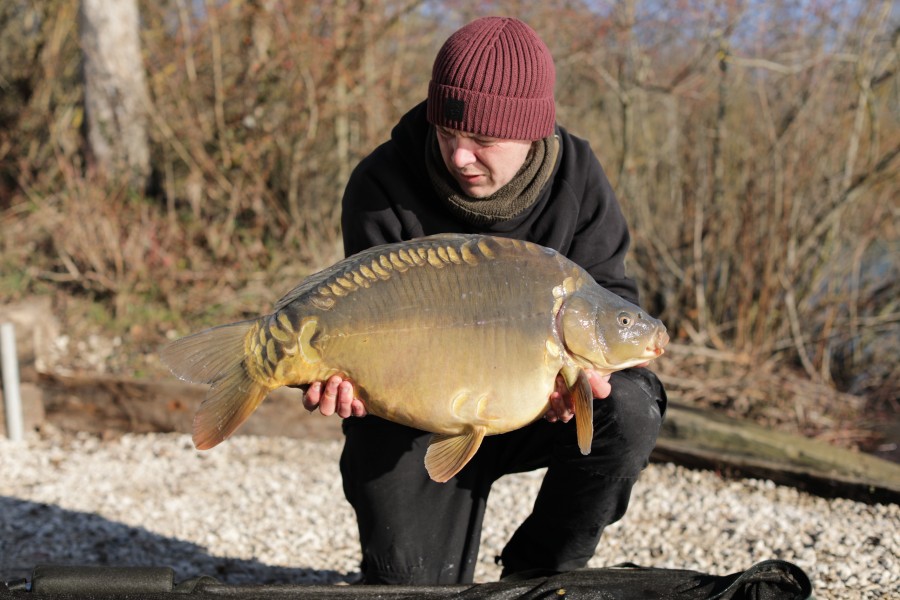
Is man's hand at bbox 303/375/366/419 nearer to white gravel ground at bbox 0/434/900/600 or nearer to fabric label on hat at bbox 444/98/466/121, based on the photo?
fabric label on hat at bbox 444/98/466/121

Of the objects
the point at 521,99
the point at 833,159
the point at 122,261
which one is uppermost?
the point at 521,99

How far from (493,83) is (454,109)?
0.09 metres

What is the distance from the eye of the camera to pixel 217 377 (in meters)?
1.65

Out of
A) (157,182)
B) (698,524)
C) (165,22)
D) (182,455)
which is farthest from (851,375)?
(165,22)

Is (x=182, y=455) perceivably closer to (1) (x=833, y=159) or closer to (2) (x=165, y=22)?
(1) (x=833, y=159)

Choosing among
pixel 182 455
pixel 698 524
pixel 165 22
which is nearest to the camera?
pixel 698 524

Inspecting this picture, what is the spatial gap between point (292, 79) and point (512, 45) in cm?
347

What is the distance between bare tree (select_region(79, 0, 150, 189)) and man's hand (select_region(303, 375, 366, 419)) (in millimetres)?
4207

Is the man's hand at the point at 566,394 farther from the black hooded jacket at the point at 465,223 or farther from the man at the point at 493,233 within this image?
the black hooded jacket at the point at 465,223

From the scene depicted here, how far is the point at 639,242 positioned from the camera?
→ 475 centimetres

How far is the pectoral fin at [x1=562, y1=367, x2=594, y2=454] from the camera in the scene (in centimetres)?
163

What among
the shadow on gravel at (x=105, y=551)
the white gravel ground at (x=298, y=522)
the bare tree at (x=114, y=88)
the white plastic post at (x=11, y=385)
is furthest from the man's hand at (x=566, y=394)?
the bare tree at (x=114, y=88)

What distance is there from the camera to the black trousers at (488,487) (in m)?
1.88

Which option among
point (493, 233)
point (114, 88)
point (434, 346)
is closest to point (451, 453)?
point (434, 346)
